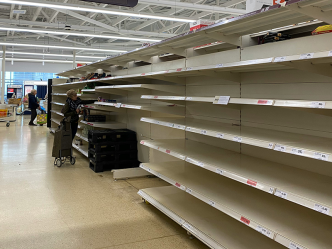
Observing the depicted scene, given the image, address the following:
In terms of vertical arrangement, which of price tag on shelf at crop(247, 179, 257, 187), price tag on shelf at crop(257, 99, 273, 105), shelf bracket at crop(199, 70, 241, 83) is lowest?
price tag on shelf at crop(247, 179, 257, 187)

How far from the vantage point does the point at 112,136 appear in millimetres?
6340

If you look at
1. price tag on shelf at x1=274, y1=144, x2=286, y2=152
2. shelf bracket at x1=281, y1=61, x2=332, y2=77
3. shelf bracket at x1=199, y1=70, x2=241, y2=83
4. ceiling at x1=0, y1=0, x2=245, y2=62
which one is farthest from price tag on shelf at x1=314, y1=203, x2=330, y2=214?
ceiling at x1=0, y1=0, x2=245, y2=62

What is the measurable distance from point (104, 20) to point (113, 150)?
10.8 metres

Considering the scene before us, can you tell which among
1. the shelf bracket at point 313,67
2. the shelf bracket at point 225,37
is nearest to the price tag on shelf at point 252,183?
the shelf bracket at point 313,67

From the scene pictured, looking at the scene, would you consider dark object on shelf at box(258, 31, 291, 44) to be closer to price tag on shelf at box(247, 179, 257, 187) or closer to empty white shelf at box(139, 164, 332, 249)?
price tag on shelf at box(247, 179, 257, 187)

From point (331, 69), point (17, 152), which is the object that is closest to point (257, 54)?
point (331, 69)

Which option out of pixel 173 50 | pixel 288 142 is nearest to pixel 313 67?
pixel 288 142

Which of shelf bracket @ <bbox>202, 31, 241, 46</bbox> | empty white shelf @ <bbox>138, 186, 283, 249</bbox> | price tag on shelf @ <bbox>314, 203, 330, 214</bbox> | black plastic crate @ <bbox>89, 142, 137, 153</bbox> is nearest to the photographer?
price tag on shelf @ <bbox>314, 203, 330, 214</bbox>

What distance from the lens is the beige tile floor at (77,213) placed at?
3347mm

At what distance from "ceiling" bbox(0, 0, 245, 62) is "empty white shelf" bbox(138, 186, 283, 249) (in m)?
5.96

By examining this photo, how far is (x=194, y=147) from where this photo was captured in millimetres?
4035

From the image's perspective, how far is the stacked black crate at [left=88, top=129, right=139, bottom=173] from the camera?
628cm

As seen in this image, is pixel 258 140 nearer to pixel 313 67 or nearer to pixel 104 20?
pixel 313 67

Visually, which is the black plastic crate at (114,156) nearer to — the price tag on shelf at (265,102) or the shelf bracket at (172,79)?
the shelf bracket at (172,79)
